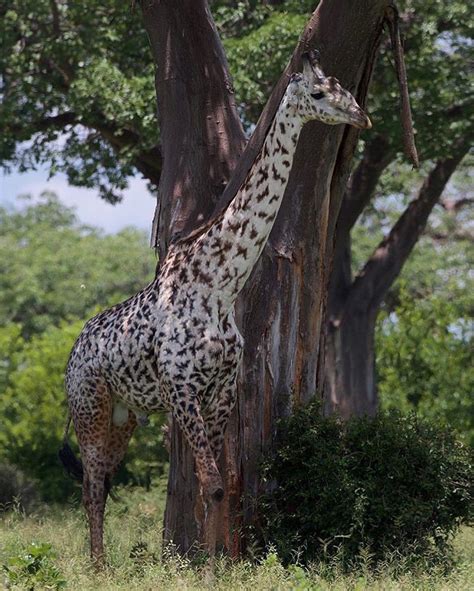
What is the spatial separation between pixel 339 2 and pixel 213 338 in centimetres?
316

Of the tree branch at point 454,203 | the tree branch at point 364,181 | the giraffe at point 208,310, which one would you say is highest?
the tree branch at point 454,203

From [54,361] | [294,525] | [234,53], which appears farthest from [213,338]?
[54,361]

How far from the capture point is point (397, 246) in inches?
707

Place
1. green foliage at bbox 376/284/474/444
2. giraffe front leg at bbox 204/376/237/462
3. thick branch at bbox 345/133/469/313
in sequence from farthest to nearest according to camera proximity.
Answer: green foliage at bbox 376/284/474/444 < thick branch at bbox 345/133/469/313 < giraffe front leg at bbox 204/376/237/462

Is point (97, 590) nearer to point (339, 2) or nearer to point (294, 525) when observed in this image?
point (294, 525)

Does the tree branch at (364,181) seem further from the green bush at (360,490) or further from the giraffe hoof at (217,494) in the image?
the giraffe hoof at (217,494)

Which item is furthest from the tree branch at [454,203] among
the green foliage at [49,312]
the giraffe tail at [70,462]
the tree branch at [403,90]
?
the giraffe tail at [70,462]

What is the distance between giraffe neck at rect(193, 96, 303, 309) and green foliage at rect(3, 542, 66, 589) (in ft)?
6.92

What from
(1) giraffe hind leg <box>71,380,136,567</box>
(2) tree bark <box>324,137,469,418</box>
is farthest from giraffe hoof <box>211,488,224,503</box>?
(2) tree bark <box>324,137,469,418</box>

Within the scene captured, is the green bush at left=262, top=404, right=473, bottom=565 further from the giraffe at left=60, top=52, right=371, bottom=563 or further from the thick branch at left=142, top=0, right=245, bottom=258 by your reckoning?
the thick branch at left=142, top=0, right=245, bottom=258

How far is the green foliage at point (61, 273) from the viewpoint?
3359cm

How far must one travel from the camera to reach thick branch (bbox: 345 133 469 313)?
57.9 feet

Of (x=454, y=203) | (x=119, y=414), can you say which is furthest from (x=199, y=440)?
(x=454, y=203)

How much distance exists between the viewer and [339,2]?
9500mm
